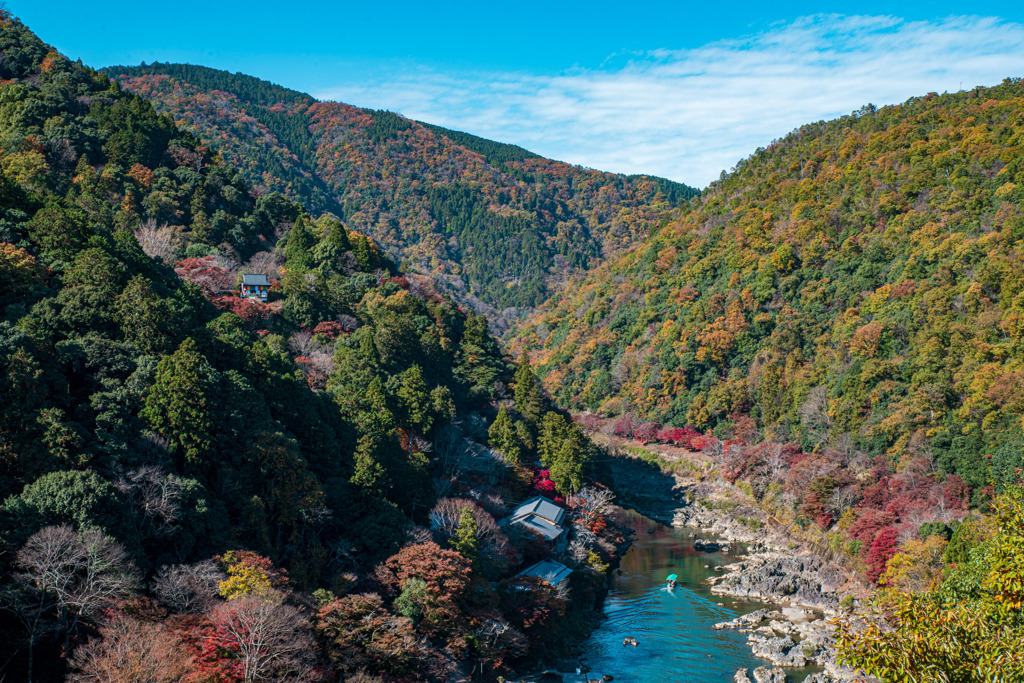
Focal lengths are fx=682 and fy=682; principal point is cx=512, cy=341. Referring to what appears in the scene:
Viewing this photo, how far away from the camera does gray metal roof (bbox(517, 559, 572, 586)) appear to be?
34.9 meters

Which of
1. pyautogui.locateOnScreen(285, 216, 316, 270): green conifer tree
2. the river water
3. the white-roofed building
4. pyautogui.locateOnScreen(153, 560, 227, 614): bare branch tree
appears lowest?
the river water

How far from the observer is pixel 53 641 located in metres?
18.8

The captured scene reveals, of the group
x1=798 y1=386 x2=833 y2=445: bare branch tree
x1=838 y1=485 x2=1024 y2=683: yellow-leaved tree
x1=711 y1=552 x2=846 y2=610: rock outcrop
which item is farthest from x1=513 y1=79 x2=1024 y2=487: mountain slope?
x1=838 y1=485 x2=1024 y2=683: yellow-leaved tree

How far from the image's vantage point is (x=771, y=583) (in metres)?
39.7

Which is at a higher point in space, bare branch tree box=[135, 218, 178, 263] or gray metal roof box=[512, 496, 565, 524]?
bare branch tree box=[135, 218, 178, 263]

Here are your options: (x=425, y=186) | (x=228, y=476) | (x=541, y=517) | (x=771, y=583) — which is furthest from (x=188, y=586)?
(x=425, y=186)


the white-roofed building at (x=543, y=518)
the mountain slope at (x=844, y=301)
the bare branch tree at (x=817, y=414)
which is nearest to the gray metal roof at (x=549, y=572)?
the white-roofed building at (x=543, y=518)

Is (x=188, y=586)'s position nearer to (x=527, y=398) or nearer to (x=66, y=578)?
(x=66, y=578)

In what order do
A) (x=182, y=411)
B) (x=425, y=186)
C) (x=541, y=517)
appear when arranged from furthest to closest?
(x=425, y=186), (x=541, y=517), (x=182, y=411)

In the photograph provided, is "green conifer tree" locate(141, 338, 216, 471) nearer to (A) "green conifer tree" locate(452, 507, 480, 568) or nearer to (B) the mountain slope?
(A) "green conifer tree" locate(452, 507, 480, 568)

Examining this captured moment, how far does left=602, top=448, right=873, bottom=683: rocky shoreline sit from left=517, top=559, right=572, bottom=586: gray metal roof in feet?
27.4

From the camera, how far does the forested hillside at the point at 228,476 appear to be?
64.2ft

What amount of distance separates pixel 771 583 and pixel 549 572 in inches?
542

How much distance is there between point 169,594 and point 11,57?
60.5 metres
